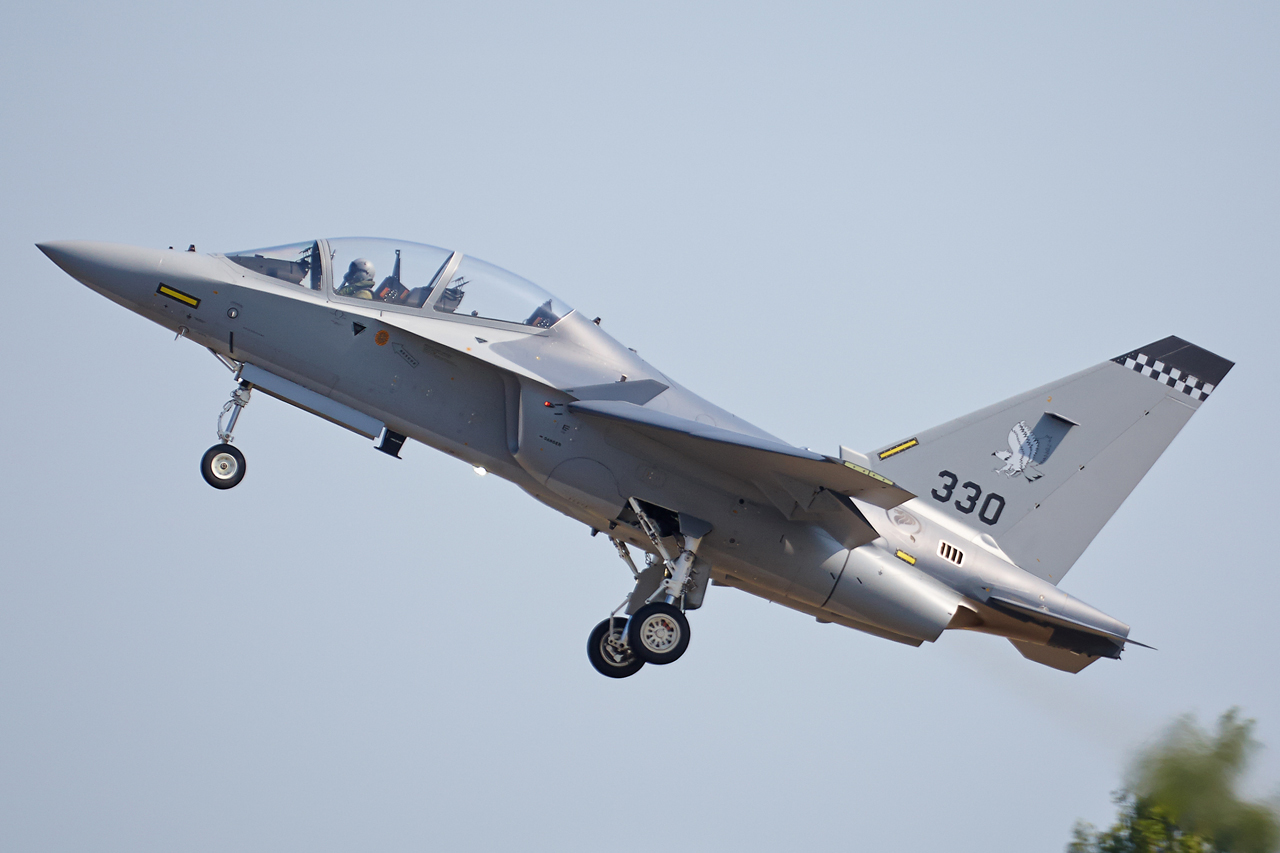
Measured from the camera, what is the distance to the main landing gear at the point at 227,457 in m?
13.2

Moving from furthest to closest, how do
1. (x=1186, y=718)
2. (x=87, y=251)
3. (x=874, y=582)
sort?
(x=1186, y=718), (x=874, y=582), (x=87, y=251)

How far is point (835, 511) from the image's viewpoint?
13.6m

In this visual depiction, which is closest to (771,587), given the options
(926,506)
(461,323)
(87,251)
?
(926,506)

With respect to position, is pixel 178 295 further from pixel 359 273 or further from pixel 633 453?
pixel 633 453

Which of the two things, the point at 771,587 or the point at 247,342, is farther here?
the point at 771,587

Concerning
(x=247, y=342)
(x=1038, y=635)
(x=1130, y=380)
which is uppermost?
(x=1130, y=380)

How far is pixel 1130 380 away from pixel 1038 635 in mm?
3527

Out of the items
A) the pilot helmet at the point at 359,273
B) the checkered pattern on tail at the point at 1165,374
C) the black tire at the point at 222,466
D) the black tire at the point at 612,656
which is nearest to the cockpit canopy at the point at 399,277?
the pilot helmet at the point at 359,273

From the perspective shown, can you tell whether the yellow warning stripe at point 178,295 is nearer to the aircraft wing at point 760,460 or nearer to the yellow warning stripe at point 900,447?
the aircraft wing at point 760,460

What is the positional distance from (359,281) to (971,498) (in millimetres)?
7405

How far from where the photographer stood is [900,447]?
15.2m

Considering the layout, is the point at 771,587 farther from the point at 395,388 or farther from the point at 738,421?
the point at 395,388

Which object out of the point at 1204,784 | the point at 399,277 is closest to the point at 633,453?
the point at 399,277

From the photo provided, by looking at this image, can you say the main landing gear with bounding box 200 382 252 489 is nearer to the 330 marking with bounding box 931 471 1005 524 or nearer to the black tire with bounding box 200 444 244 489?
the black tire with bounding box 200 444 244 489
